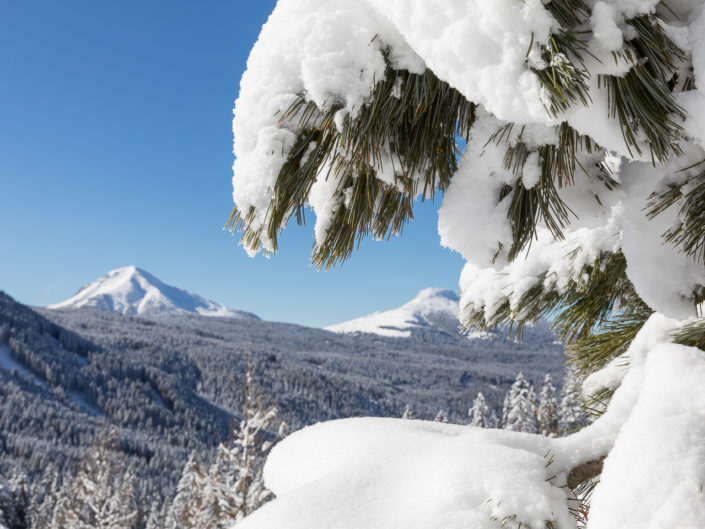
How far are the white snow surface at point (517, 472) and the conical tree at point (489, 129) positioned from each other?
22 mm

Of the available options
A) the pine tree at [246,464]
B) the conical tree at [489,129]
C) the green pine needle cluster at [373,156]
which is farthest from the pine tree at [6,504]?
the conical tree at [489,129]

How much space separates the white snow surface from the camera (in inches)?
30.3

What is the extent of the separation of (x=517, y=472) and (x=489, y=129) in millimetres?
814

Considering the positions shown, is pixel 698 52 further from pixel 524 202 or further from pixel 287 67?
pixel 287 67

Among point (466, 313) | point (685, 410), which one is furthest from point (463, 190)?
point (466, 313)

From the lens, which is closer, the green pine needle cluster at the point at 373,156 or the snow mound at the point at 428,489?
the snow mound at the point at 428,489

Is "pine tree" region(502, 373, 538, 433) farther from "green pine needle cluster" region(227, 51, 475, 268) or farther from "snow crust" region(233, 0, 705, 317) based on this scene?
"green pine needle cluster" region(227, 51, 475, 268)

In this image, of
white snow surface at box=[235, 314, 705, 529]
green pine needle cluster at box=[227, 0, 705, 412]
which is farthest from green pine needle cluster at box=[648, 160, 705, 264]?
white snow surface at box=[235, 314, 705, 529]

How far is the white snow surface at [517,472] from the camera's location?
0.77m

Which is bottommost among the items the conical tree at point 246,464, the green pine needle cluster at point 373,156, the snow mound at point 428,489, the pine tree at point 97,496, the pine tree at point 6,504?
the pine tree at point 6,504

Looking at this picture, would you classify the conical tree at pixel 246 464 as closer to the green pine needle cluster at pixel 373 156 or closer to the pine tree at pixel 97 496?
the pine tree at pixel 97 496

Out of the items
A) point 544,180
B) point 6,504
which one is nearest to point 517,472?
point 544,180

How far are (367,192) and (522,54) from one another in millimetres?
564

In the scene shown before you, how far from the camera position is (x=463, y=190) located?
1298mm
